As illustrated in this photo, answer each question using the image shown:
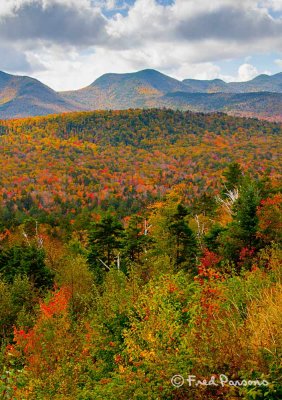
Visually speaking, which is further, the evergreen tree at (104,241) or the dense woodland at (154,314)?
the evergreen tree at (104,241)

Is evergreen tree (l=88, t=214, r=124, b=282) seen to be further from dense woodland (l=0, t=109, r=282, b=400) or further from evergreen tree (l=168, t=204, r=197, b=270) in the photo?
evergreen tree (l=168, t=204, r=197, b=270)

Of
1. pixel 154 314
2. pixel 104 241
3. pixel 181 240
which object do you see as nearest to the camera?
pixel 154 314

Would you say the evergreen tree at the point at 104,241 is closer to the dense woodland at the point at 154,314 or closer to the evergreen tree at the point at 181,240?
the dense woodland at the point at 154,314

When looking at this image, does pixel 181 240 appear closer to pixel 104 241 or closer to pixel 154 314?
pixel 104 241

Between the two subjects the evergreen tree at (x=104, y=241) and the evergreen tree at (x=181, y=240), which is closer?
the evergreen tree at (x=181, y=240)

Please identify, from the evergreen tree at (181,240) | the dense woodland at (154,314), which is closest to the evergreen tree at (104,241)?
the dense woodland at (154,314)

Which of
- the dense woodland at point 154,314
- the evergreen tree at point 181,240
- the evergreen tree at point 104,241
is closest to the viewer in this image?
the dense woodland at point 154,314

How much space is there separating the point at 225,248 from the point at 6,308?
80.1 feet

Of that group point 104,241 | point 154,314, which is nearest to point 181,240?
point 104,241

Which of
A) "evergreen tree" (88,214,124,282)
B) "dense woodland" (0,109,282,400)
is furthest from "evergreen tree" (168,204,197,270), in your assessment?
"evergreen tree" (88,214,124,282)

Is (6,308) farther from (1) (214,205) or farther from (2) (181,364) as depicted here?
(1) (214,205)

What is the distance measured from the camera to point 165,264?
116 feet

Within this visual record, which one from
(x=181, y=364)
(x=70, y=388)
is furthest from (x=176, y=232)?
(x=181, y=364)

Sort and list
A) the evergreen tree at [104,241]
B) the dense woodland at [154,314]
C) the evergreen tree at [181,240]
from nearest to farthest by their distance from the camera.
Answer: the dense woodland at [154,314] < the evergreen tree at [181,240] < the evergreen tree at [104,241]
